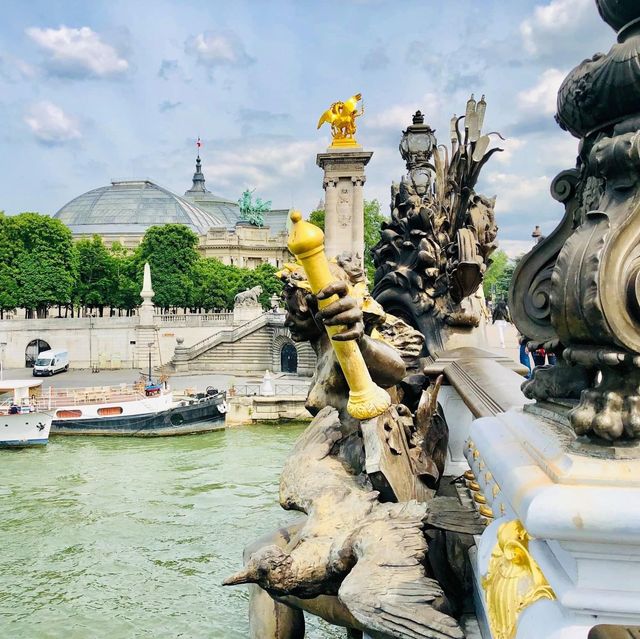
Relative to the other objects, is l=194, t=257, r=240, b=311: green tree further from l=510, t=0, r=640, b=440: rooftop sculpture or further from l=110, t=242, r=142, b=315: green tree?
l=510, t=0, r=640, b=440: rooftop sculpture

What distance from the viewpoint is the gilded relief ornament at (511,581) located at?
4.57 ft

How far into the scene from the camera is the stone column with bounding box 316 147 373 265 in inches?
1233

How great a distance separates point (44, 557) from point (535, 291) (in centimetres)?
824

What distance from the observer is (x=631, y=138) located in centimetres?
141

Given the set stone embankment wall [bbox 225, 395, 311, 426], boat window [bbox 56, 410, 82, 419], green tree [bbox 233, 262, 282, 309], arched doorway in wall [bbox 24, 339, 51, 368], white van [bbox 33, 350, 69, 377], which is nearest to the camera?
boat window [bbox 56, 410, 82, 419]

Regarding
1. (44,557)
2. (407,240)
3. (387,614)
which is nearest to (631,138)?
(387,614)

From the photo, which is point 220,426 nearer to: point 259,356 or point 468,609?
point 259,356

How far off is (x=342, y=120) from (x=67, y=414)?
748 inches

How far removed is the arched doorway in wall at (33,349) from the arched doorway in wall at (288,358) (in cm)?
1420

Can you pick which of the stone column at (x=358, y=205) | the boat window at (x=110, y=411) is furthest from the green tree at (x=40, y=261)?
the boat window at (x=110, y=411)

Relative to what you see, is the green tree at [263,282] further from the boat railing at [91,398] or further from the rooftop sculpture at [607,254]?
the rooftop sculpture at [607,254]

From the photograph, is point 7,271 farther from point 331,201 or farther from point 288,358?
point 331,201

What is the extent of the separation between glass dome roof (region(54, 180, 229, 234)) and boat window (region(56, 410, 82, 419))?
75.1 meters

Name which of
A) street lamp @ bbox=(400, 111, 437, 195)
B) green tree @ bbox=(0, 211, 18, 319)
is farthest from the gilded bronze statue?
green tree @ bbox=(0, 211, 18, 319)
